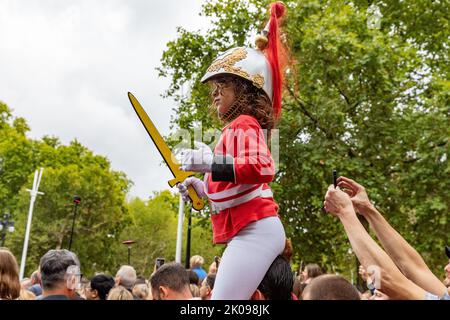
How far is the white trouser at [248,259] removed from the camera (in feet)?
9.20

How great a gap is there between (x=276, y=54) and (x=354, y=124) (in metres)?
10.1

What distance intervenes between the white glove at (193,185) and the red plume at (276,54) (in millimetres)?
675

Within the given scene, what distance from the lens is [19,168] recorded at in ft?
120

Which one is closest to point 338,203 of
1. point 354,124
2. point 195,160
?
point 195,160

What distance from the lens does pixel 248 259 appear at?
2.86 m

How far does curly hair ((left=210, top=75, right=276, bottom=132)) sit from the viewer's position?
329 centimetres

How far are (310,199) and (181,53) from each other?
17.7 ft

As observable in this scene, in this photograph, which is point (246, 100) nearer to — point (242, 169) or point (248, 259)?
point (242, 169)

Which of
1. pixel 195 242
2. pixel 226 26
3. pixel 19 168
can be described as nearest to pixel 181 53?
pixel 226 26

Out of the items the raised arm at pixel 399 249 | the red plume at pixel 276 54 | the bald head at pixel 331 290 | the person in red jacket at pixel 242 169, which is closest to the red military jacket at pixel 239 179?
the person in red jacket at pixel 242 169

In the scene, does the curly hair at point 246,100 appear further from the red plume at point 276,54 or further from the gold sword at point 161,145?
the gold sword at point 161,145

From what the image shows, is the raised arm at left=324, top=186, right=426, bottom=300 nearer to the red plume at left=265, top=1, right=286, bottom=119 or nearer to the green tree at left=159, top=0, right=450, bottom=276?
the red plume at left=265, top=1, right=286, bottom=119
